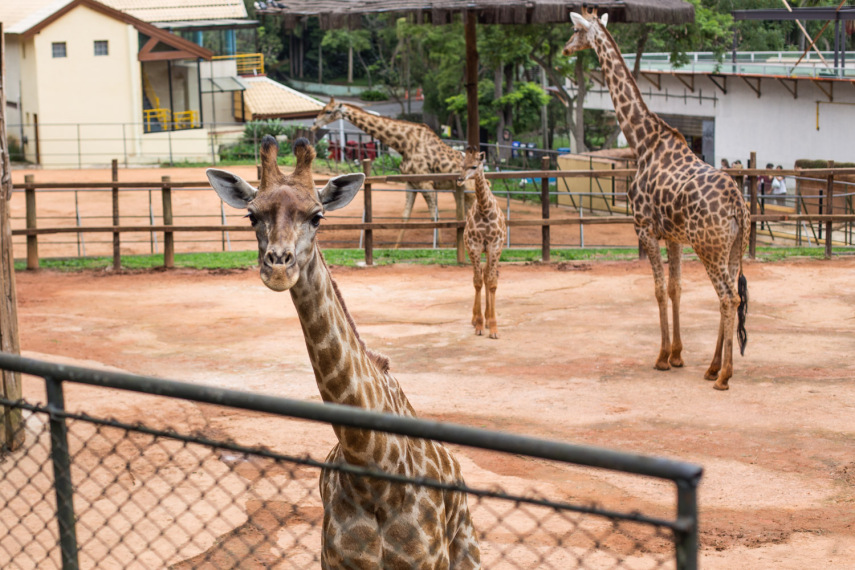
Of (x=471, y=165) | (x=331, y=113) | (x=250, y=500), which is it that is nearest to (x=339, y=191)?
(x=250, y=500)

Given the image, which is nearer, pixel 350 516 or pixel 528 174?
pixel 350 516

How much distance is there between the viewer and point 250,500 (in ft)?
21.0

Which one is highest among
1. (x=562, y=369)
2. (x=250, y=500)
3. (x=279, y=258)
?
(x=279, y=258)

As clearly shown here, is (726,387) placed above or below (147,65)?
below

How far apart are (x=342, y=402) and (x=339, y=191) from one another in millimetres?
877

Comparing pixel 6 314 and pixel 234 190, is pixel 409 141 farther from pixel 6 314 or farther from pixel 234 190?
pixel 234 190

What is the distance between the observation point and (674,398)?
8.72 meters

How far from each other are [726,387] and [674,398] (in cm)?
55

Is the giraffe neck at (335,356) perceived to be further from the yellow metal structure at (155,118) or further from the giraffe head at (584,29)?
the yellow metal structure at (155,118)

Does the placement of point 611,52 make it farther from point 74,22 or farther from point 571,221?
point 74,22

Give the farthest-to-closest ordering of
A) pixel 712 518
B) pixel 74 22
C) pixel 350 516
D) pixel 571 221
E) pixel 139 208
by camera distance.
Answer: pixel 74 22 → pixel 139 208 → pixel 571 221 → pixel 712 518 → pixel 350 516

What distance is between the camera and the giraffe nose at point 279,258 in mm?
3486

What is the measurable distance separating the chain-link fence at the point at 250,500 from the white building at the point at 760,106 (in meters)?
23.7

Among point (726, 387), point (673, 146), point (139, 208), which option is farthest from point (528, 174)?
point (139, 208)
